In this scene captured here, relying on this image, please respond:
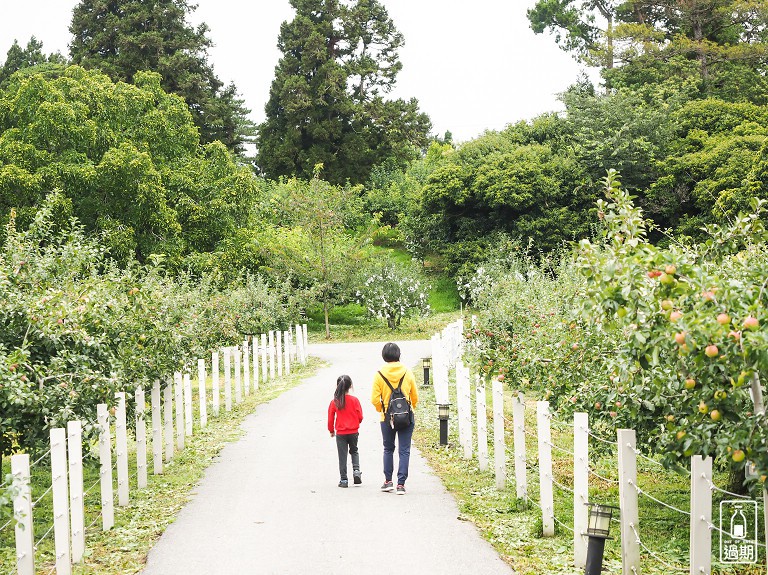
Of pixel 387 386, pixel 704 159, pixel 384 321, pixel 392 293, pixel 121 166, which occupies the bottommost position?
pixel 387 386

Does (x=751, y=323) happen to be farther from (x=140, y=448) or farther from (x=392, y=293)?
(x=392, y=293)

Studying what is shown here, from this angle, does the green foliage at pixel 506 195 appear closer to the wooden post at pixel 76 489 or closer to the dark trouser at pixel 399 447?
the dark trouser at pixel 399 447

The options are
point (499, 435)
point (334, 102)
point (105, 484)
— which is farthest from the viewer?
point (334, 102)

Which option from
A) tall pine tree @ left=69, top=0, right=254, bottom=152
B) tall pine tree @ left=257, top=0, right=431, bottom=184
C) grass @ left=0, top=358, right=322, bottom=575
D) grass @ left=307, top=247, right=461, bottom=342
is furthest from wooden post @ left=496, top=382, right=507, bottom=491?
tall pine tree @ left=257, top=0, right=431, bottom=184

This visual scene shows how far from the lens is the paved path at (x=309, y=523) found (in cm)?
771

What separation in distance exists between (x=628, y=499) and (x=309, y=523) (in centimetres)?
357

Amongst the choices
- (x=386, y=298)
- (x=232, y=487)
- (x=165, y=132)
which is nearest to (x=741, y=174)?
(x=386, y=298)

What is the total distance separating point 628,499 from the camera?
22.7 ft

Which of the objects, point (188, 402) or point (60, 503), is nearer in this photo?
point (60, 503)

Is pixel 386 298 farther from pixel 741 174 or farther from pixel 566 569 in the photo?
pixel 566 569

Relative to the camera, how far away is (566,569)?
24.6 ft

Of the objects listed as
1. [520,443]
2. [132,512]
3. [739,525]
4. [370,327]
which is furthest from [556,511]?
[370,327]

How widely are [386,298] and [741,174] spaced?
617 inches

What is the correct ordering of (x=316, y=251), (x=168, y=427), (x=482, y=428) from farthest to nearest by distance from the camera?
(x=316, y=251) < (x=168, y=427) < (x=482, y=428)
